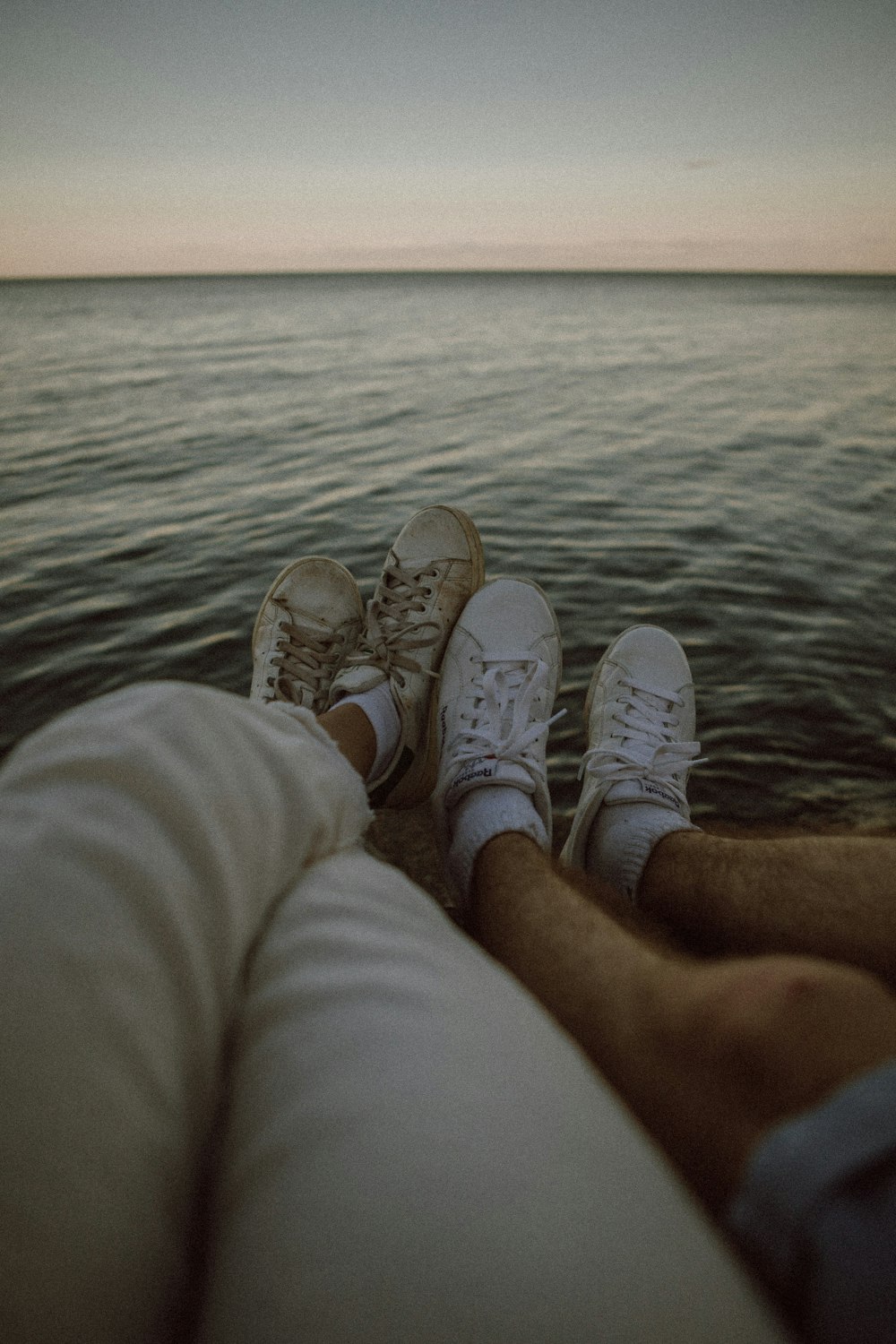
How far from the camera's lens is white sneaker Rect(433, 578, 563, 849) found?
1.48m

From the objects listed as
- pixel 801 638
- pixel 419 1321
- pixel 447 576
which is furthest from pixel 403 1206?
pixel 801 638

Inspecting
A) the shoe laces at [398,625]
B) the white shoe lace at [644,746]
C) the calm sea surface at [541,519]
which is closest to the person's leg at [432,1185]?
the white shoe lace at [644,746]

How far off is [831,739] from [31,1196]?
98.4 inches

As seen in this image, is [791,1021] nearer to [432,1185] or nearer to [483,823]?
[432,1185]

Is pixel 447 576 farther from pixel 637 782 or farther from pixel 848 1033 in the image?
pixel 848 1033

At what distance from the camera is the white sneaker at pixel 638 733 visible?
153 centimetres

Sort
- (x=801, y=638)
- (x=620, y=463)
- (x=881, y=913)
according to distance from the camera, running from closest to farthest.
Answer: (x=881, y=913) < (x=801, y=638) < (x=620, y=463)

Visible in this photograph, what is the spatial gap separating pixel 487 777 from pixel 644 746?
54cm

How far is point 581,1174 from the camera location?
1.50 feet

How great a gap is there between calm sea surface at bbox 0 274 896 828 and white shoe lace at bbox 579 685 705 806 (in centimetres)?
40

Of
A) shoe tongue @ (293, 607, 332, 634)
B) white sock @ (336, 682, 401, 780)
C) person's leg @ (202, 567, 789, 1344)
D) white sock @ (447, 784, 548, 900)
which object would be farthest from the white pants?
Result: shoe tongue @ (293, 607, 332, 634)

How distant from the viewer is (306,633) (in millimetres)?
2180

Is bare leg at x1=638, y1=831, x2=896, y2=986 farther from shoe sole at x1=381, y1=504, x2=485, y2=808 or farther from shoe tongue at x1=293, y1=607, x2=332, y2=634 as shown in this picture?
shoe tongue at x1=293, y1=607, x2=332, y2=634

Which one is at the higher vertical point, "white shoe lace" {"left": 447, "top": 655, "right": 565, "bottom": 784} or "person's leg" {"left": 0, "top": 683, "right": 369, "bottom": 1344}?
"person's leg" {"left": 0, "top": 683, "right": 369, "bottom": 1344}
